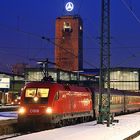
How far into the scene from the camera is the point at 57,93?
3130 cm

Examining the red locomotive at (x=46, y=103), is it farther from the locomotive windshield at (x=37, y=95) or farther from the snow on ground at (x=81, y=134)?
the snow on ground at (x=81, y=134)

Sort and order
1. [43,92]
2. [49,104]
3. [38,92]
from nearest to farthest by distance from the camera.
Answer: [49,104] < [43,92] < [38,92]

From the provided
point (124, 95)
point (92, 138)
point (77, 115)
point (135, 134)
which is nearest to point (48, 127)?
point (77, 115)

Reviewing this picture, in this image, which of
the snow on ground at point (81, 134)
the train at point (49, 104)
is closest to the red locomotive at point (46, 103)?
the train at point (49, 104)

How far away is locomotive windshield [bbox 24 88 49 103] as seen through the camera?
30.9 metres

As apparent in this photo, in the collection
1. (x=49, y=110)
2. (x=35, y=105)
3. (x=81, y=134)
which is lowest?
(x=81, y=134)

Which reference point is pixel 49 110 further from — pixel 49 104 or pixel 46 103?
pixel 46 103

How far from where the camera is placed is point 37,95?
3123 centimetres

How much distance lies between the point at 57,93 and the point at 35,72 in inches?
4720

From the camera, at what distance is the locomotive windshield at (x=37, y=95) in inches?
1215

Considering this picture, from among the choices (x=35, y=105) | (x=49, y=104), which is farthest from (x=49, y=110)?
(x=35, y=105)

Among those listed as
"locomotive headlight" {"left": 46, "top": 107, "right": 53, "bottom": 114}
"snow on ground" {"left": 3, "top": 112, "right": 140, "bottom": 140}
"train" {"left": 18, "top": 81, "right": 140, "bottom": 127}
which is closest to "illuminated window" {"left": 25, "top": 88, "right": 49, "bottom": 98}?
"train" {"left": 18, "top": 81, "right": 140, "bottom": 127}

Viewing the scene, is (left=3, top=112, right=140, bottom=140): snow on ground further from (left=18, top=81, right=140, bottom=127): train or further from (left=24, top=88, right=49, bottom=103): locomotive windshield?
(left=24, top=88, right=49, bottom=103): locomotive windshield

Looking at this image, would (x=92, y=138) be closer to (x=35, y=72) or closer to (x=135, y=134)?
(x=135, y=134)
